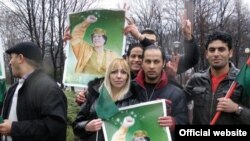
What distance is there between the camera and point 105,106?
4.17m

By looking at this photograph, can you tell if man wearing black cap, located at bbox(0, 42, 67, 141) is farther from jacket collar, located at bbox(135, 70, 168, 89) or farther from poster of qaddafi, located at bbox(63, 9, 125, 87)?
jacket collar, located at bbox(135, 70, 168, 89)

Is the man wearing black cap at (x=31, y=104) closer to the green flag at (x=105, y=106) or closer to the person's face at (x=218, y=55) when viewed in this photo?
the green flag at (x=105, y=106)

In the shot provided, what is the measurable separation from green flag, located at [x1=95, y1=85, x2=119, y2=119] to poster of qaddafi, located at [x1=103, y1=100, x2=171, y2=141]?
0.23 feet

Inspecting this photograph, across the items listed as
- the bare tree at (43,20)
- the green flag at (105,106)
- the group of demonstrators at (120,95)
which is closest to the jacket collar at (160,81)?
the group of demonstrators at (120,95)

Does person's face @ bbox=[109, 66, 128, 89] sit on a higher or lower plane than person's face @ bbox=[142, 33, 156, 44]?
lower

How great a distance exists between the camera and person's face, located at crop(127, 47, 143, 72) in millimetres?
4918

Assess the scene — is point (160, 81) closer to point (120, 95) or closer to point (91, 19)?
point (120, 95)

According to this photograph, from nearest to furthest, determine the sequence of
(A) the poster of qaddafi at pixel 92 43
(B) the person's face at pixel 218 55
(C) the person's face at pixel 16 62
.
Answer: (B) the person's face at pixel 218 55 → (C) the person's face at pixel 16 62 → (A) the poster of qaddafi at pixel 92 43

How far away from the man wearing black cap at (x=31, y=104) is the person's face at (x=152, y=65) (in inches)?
37.3

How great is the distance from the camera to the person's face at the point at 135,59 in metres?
4.92

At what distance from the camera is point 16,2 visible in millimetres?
35156

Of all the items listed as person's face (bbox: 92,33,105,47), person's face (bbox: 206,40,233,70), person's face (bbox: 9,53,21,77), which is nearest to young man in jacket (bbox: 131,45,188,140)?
person's face (bbox: 206,40,233,70)

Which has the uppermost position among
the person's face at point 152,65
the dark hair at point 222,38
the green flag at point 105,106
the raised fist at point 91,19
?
the raised fist at point 91,19

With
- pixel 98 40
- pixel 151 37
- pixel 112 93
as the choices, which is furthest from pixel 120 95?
pixel 151 37
